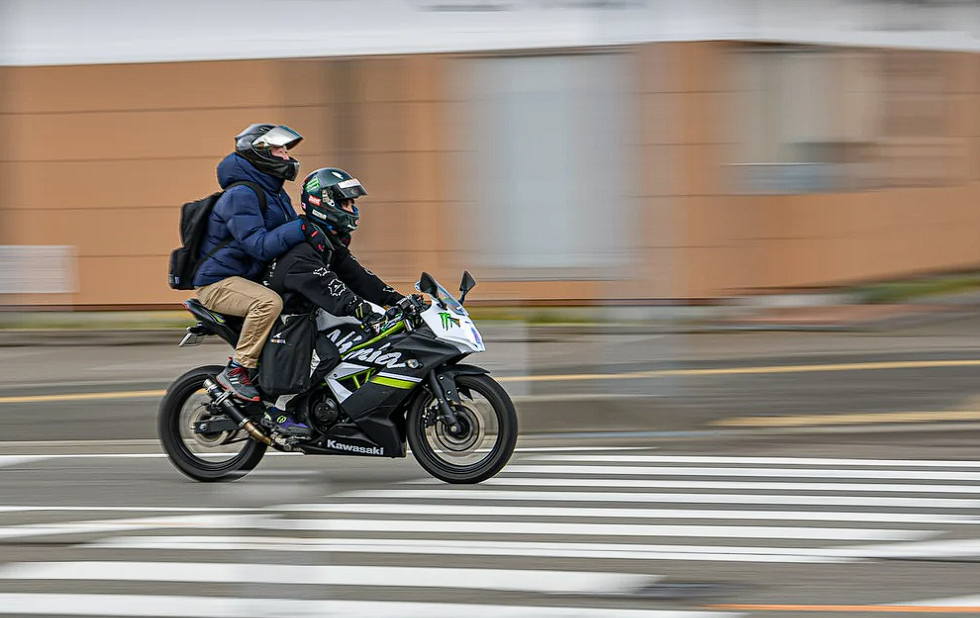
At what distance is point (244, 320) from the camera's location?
8383 millimetres

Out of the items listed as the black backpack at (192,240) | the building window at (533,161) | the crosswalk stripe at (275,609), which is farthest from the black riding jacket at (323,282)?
the building window at (533,161)

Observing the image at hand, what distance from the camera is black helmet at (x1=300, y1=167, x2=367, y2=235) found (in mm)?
8227

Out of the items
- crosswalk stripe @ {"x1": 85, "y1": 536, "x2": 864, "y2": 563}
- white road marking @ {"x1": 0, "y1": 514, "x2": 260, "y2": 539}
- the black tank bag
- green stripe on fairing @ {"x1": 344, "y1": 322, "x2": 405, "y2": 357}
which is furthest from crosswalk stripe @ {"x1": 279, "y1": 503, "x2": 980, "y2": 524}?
green stripe on fairing @ {"x1": 344, "y1": 322, "x2": 405, "y2": 357}

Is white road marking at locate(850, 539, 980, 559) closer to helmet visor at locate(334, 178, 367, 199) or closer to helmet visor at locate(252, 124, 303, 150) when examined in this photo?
helmet visor at locate(334, 178, 367, 199)

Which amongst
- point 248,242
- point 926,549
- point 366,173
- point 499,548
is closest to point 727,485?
point 926,549

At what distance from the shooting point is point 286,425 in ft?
27.2

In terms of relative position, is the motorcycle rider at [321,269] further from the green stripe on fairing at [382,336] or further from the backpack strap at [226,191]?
the backpack strap at [226,191]

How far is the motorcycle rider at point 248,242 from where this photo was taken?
8.23 metres

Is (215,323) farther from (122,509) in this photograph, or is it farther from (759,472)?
(759,472)

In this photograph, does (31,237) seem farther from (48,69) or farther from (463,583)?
(463,583)

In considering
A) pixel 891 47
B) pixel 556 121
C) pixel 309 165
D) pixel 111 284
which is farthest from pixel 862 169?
pixel 111 284

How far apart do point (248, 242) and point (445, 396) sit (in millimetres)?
1337

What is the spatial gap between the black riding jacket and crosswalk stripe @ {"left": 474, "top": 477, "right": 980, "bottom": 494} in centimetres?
107

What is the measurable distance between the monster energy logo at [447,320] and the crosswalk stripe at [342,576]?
6.59ft
